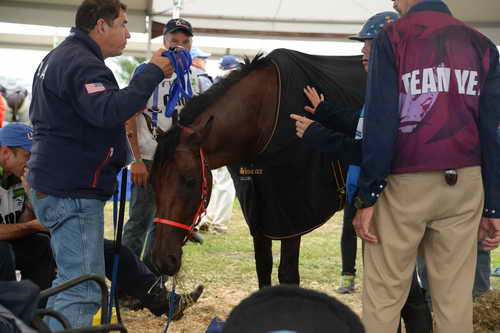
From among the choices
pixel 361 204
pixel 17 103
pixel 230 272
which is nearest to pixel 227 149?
pixel 361 204

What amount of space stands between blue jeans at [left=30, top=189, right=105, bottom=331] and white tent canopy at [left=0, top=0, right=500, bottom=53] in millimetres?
4521

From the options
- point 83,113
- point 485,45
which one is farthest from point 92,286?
point 485,45

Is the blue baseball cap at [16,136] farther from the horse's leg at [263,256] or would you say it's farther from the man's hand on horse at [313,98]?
the man's hand on horse at [313,98]

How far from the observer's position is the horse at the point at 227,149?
2846 millimetres

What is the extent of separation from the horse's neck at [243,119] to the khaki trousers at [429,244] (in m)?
1.05

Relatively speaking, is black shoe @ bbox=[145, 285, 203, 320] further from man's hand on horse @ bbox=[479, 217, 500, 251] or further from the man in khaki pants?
man's hand on horse @ bbox=[479, 217, 500, 251]

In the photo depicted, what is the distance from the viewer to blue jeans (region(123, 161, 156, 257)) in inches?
171

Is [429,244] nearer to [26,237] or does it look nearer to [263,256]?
[263,256]

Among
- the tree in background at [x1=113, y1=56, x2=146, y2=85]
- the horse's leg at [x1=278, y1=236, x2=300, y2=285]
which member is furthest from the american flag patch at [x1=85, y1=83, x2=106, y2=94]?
the tree in background at [x1=113, y1=56, x2=146, y2=85]

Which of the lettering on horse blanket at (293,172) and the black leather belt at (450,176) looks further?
the lettering on horse blanket at (293,172)

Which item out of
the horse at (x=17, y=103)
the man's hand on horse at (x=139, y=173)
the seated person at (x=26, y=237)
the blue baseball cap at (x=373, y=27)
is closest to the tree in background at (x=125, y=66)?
the horse at (x=17, y=103)

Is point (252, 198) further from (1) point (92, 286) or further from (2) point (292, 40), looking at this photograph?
(2) point (292, 40)

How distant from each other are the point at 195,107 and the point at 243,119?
0.90 feet

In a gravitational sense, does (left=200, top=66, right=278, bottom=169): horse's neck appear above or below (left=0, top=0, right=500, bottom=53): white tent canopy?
below
